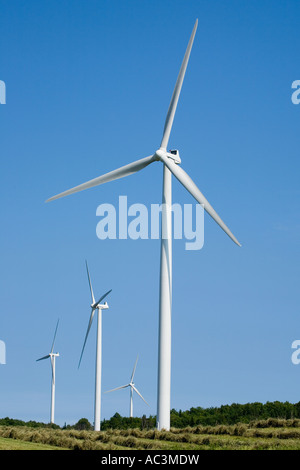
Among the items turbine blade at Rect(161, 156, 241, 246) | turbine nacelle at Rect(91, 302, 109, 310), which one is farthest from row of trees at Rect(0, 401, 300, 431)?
turbine blade at Rect(161, 156, 241, 246)

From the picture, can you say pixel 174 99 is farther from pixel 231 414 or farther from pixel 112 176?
pixel 231 414

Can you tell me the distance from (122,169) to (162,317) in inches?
536

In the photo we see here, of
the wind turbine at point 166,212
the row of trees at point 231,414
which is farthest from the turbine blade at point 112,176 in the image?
the row of trees at point 231,414

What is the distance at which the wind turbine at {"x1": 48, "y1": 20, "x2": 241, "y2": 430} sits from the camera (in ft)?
163

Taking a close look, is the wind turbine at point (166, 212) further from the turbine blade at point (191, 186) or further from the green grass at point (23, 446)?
the green grass at point (23, 446)

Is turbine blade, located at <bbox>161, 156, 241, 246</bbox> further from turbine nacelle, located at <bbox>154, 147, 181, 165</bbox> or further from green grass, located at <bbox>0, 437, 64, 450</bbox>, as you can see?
green grass, located at <bbox>0, 437, 64, 450</bbox>

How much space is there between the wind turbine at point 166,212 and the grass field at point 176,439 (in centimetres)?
320

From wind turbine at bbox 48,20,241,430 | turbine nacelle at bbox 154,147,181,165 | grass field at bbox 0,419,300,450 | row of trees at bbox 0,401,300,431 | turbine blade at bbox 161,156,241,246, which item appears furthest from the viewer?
row of trees at bbox 0,401,300,431

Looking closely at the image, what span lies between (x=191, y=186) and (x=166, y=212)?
2.87 metres

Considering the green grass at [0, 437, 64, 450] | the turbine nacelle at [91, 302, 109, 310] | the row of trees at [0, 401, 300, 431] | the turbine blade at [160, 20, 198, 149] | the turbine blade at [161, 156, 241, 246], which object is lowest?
the green grass at [0, 437, 64, 450]

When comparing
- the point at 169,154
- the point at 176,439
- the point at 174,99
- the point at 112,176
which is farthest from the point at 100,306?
the point at 176,439

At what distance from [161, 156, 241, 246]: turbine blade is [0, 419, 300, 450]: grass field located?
13697 mm
